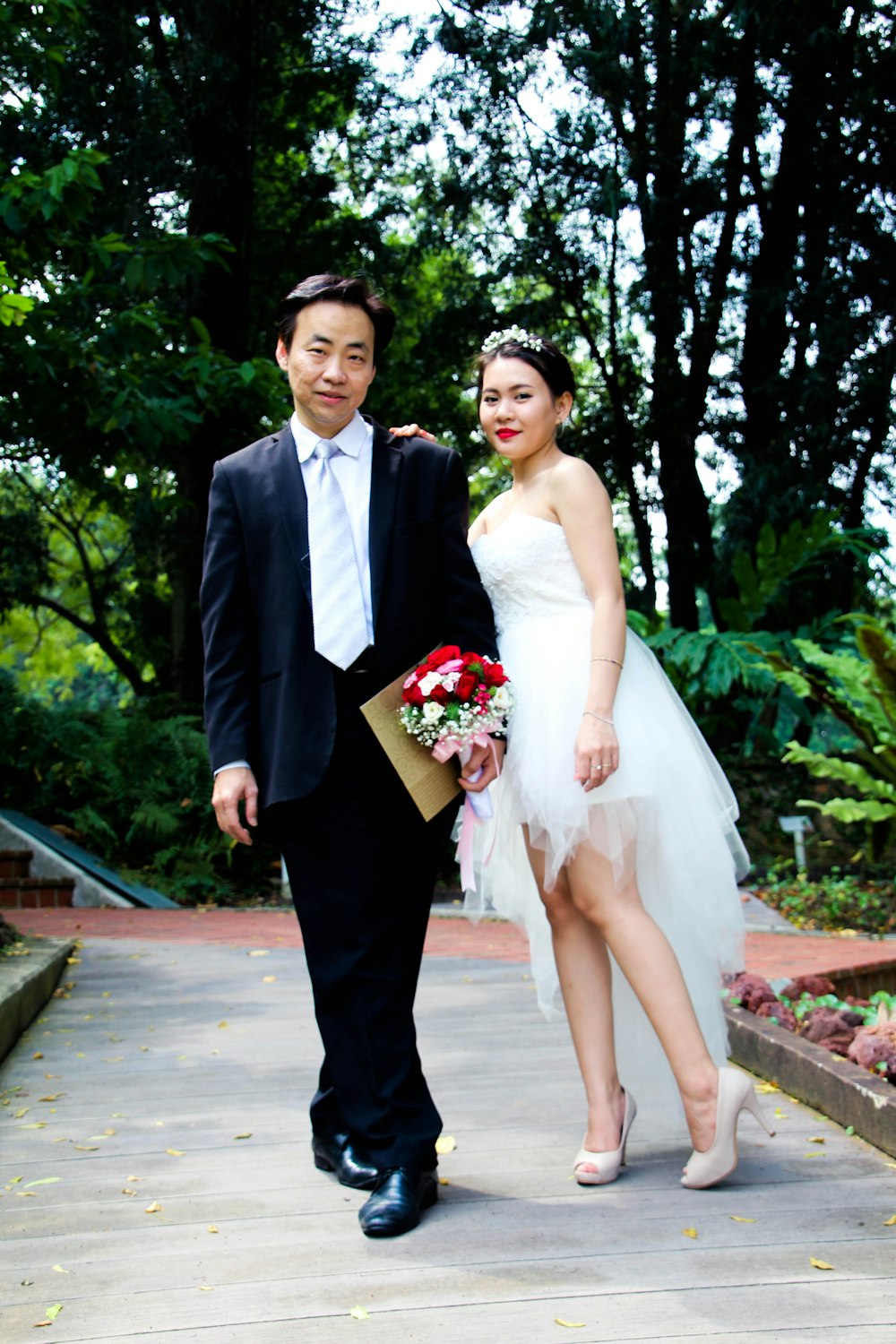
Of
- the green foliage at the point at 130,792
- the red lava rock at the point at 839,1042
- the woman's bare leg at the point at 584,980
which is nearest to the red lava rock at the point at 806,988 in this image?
the red lava rock at the point at 839,1042

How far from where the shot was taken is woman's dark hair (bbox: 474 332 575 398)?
135 inches

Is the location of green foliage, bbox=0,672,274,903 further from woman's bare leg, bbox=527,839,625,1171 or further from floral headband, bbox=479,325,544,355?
floral headband, bbox=479,325,544,355

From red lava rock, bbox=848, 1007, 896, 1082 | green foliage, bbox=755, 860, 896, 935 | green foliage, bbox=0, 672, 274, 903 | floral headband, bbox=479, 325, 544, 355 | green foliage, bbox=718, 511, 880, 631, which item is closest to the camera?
floral headband, bbox=479, 325, 544, 355

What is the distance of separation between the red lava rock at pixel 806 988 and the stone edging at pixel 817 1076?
402 mm

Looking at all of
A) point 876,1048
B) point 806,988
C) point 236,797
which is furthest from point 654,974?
point 806,988

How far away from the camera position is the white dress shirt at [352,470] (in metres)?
3.23

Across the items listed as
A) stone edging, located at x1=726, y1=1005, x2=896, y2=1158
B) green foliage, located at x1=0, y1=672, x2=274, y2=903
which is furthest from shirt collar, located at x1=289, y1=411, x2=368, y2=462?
green foliage, located at x1=0, y1=672, x2=274, y2=903

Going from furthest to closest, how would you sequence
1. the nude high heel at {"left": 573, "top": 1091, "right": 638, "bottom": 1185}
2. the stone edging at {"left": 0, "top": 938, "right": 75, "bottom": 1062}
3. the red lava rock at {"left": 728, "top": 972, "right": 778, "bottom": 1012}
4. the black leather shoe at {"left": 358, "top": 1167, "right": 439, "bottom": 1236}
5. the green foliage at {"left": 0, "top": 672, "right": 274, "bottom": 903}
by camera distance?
the green foliage at {"left": 0, "top": 672, "right": 274, "bottom": 903} → the stone edging at {"left": 0, "top": 938, "right": 75, "bottom": 1062} → the red lava rock at {"left": 728, "top": 972, "right": 778, "bottom": 1012} → the nude high heel at {"left": 573, "top": 1091, "right": 638, "bottom": 1185} → the black leather shoe at {"left": 358, "top": 1167, "right": 439, "bottom": 1236}

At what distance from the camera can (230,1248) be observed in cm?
288

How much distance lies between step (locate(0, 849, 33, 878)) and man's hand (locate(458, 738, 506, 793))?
25.6 feet

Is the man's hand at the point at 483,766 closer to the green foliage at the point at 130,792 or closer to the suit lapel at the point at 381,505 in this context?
the suit lapel at the point at 381,505

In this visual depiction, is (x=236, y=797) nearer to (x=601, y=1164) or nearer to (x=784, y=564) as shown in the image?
(x=601, y=1164)

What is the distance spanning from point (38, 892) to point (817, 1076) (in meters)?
7.49

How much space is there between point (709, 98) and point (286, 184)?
5.13 m
